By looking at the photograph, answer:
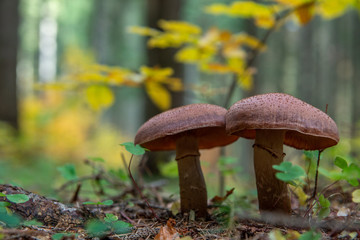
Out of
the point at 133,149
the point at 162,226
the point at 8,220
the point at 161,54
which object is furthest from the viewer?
the point at 161,54

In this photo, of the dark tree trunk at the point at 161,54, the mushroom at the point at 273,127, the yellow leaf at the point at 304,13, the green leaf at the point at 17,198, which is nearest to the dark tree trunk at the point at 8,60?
the dark tree trunk at the point at 161,54

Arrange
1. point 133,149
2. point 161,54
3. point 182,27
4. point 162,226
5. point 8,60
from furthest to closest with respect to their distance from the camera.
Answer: point 8,60, point 161,54, point 182,27, point 133,149, point 162,226

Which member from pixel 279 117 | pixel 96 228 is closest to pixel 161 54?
pixel 279 117

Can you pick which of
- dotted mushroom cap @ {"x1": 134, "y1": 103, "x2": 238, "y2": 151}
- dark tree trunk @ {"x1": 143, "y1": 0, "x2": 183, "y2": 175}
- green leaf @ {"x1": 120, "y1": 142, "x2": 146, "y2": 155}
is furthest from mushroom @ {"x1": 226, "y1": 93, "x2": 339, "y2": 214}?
dark tree trunk @ {"x1": 143, "y1": 0, "x2": 183, "y2": 175}

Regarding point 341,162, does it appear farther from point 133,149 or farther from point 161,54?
point 161,54

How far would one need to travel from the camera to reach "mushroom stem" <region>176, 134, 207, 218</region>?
2188 millimetres

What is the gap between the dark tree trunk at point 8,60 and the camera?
31.4 feet

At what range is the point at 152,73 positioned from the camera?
292 centimetres

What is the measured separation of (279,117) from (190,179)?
81cm

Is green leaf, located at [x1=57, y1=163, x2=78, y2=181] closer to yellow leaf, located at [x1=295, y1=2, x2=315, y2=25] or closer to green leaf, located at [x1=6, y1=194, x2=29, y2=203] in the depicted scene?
green leaf, located at [x1=6, y1=194, x2=29, y2=203]

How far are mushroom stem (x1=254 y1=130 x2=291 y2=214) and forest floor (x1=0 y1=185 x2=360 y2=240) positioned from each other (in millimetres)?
114

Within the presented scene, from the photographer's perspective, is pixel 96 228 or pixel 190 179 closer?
pixel 96 228

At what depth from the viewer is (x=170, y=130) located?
6.34ft

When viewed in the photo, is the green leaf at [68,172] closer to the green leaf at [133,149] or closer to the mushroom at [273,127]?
the green leaf at [133,149]
